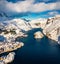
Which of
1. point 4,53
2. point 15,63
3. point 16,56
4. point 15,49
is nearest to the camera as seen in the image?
point 15,63

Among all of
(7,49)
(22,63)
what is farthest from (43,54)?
(7,49)

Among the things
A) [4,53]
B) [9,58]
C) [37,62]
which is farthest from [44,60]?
[4,53]

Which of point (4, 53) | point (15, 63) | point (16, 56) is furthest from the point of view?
point (4, 53)

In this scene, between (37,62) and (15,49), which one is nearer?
(37,62)

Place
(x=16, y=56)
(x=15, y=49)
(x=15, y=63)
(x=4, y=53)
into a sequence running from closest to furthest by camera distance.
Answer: (x=15, y=63) < (x=16, y=56) < (x=4, y=53) < (x=15, y=49)

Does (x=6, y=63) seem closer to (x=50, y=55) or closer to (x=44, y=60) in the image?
(x=44, y=60)

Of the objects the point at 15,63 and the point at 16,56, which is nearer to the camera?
the point at 15,63

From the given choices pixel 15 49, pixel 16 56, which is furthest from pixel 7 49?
pixel 16 56

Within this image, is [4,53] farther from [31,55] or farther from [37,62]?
[37,62]
